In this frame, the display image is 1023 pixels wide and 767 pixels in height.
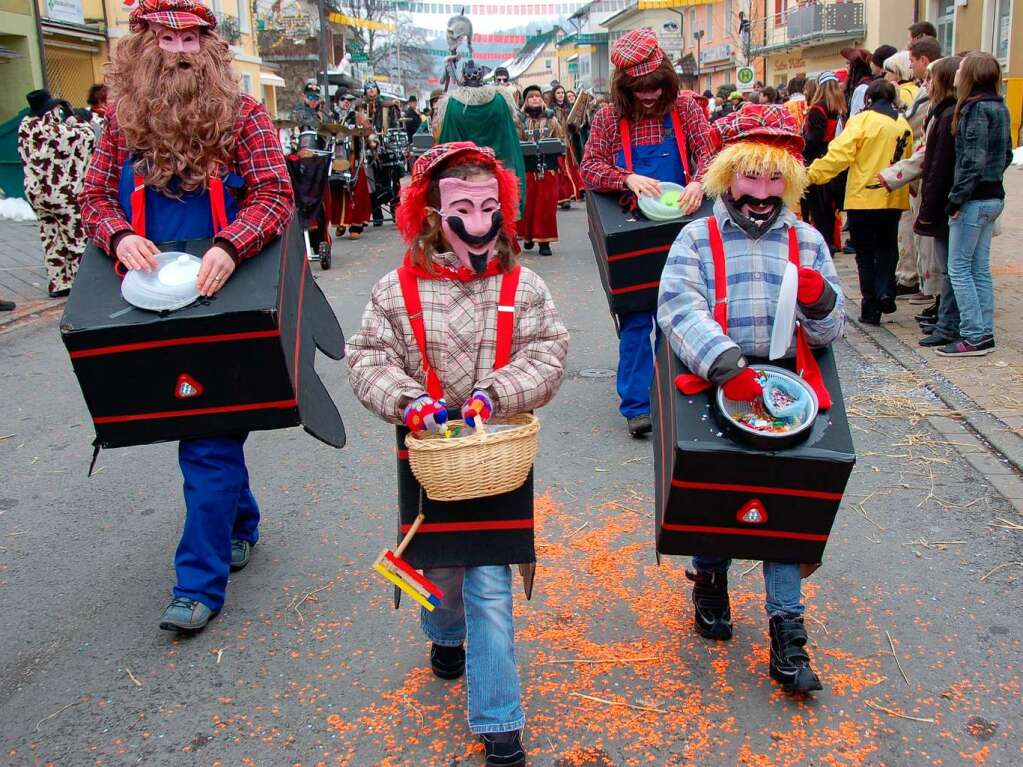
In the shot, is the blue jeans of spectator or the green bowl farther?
the blue jeans of spectator

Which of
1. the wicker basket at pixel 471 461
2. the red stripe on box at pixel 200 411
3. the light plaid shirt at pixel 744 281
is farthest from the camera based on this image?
the red stripe on box at pixel 200 411

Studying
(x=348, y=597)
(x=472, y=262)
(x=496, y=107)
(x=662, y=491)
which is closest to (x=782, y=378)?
(x=662, y=491)

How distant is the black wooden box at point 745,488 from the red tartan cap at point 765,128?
807 millimetres

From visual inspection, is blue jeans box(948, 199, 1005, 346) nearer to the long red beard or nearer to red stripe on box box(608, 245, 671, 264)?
red stripe on box box(608, 245, 671, 264)

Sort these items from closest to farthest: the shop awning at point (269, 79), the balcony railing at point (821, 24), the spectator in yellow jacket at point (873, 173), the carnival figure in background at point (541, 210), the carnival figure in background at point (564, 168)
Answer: the spectator in yellow jacket at point (873, 173)
the carnival figure in background at point (541, 210)
the carnival figure in background at point (564, 168)
the balcony railing at point (821, 24)
the shop awning at point (269, 79)

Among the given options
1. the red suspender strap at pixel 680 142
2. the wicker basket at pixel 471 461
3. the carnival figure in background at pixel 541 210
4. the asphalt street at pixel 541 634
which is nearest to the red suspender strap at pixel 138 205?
the asphalt street at pixel 541 634

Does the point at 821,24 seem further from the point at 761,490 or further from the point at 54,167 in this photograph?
the point at 761,490

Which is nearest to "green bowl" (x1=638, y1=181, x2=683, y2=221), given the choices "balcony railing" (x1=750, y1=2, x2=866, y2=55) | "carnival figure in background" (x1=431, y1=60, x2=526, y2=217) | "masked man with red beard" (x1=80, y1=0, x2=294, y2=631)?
"masked man with red beard" (x1=80, y1=0, x2=294, y2=631)

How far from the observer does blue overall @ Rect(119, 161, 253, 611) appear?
3586 mm

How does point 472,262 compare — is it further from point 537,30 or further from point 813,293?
point 537,30

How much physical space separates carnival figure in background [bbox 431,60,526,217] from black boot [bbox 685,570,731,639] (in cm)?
648

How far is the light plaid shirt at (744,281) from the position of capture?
3.17 m

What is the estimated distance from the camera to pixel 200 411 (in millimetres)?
3434

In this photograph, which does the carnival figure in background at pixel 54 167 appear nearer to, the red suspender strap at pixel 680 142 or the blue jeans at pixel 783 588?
the red suspender strap at pixel 680 142
